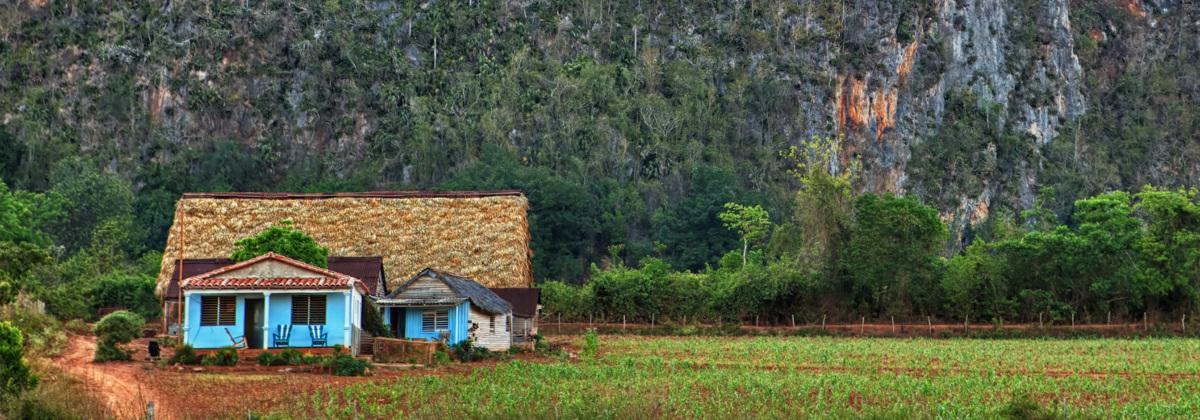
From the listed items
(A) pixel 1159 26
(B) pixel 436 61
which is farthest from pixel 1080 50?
(B) pixel 436 61

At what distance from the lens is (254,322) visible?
36.8 meters

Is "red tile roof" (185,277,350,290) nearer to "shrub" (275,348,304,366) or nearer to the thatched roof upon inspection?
"shrub" (275,348,304,366)

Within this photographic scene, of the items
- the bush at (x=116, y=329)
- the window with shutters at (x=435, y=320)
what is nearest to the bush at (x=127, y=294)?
the window with shutters at (x=435, y=320)

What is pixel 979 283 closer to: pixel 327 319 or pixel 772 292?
pixel 772 292

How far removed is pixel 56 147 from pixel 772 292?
50.5m

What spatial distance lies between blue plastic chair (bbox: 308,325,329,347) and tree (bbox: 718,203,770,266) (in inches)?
1734

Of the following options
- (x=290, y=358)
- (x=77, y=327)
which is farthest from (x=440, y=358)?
(x=77, y=327)

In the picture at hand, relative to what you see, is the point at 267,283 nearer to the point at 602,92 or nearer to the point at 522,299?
the point at 522,299

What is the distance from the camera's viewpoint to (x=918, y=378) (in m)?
34.7

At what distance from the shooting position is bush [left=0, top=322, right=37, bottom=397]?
2556 centimetres

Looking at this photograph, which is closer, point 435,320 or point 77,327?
point 435,320

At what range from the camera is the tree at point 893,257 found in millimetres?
58562

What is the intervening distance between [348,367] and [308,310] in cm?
398

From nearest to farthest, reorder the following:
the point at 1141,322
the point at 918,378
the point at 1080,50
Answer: the point at 918,378, the point at 1141,322, the point at 1080,50
